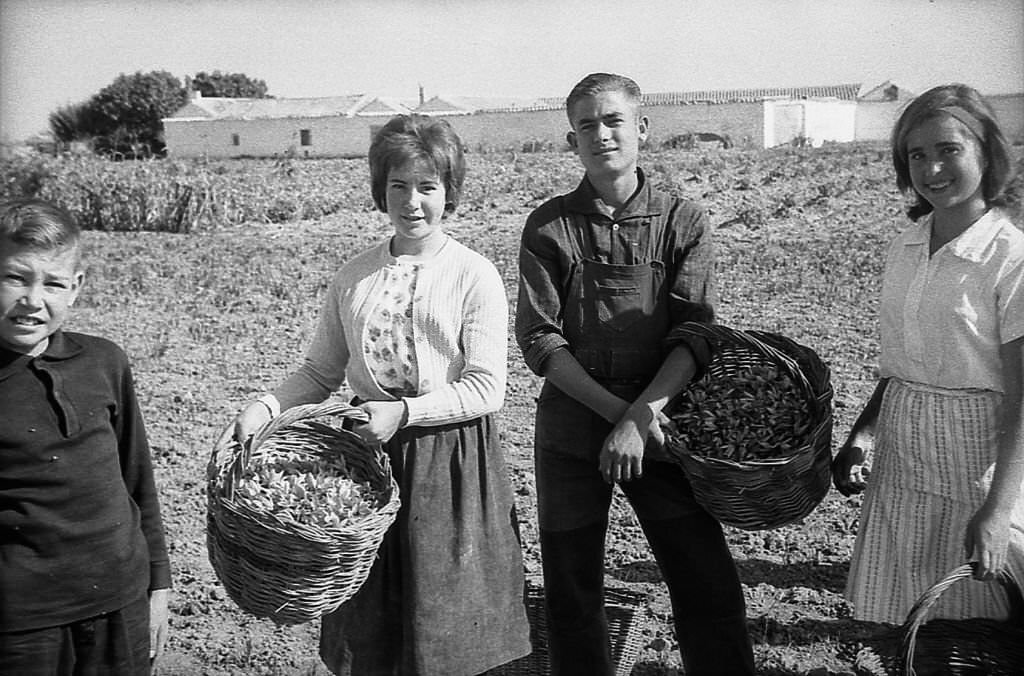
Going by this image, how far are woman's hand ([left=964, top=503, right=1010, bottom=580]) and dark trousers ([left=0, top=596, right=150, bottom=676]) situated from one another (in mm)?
1846

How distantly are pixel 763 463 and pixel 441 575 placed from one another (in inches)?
31.6

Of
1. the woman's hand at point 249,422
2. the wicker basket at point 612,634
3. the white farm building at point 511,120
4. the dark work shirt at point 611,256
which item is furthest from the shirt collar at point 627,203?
the white farm building at point 511,120

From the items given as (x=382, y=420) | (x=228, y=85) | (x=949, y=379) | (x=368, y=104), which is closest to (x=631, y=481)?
(x=382, y=420)

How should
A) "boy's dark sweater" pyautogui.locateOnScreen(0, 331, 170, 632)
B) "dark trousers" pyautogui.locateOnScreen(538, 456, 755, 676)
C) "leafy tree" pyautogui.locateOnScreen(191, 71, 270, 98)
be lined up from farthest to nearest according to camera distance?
"leafy tree" pyautogui.locateOnScreen(191, 71, 270, 98), "dark trousers" pyautogui.locateOnScreen(538, 456, 755, 676), "boy's dark sweater" pyautogui.locateOnScreen(0, 331, 170, 632)

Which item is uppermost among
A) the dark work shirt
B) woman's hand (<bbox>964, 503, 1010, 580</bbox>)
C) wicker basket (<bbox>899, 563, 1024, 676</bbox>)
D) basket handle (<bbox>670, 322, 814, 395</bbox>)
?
the dark work shirt

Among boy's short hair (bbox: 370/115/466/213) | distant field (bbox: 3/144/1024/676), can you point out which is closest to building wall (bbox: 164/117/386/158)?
distant field (bbox: 3/144/1024/676)

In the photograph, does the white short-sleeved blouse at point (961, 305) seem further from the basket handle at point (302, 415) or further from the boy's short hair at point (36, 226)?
the boy's short hair at point (36, 226)

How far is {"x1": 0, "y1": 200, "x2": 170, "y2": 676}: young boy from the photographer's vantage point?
2.24 m

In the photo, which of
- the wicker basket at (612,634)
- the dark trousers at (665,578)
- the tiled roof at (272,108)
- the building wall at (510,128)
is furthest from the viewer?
the tiled roof at (272,108)

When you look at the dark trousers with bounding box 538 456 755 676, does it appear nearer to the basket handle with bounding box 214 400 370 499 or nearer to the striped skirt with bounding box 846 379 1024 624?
the striped skirt with bounding box 846 379 1024 624

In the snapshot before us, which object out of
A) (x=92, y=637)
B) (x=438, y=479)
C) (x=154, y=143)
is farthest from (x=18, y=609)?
(x=154, y=143)

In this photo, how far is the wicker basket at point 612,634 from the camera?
3396 mm

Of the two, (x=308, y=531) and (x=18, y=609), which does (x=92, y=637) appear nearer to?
(x=18, y=609)

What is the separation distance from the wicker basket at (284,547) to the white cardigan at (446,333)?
19 centimetres
